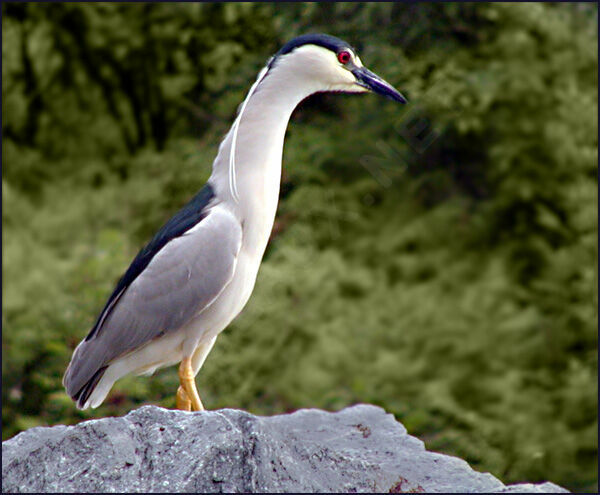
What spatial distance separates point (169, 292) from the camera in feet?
11.8

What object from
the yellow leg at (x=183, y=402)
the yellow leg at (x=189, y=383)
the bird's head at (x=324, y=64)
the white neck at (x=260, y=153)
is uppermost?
the bird's head at (x=324, y=64)

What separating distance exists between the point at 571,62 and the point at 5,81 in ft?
12.8

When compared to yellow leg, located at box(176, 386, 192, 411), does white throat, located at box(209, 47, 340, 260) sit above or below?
above

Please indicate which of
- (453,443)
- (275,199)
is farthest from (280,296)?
(275,199)

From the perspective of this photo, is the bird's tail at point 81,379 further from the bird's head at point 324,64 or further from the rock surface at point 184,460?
the bird's head at point 324,64

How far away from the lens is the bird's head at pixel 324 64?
361 centimetres

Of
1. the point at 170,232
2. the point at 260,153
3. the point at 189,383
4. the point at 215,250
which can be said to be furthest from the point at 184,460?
the point at 260,153

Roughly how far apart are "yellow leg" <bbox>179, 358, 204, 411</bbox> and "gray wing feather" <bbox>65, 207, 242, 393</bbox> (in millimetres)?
134

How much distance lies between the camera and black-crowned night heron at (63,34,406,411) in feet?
11.6

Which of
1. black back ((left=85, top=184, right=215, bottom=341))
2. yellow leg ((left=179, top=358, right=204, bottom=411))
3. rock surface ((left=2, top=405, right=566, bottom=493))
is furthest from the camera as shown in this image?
black back ((left=85, top=184, right=215, bottom=341))

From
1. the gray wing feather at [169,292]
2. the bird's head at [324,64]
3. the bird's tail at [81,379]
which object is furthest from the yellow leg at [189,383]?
the bird's head at [324,64]

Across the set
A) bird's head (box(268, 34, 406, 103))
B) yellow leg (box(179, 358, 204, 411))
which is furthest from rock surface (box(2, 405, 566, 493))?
bird's head (box(268, 34, 406, 103))

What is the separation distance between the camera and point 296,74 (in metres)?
3.61

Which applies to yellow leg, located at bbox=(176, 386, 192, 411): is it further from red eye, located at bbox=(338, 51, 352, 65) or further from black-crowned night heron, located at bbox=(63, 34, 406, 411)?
red eye, located at bbox=(338, 51, 352, 65)
